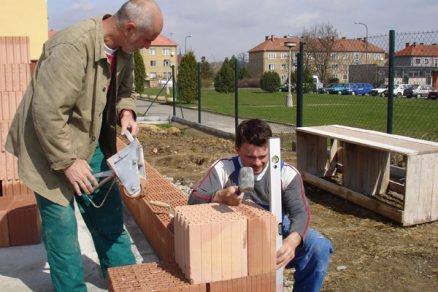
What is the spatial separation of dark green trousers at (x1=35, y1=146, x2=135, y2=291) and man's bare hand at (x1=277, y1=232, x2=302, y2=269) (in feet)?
3.70

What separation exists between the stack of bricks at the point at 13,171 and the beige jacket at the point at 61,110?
145 centimetres

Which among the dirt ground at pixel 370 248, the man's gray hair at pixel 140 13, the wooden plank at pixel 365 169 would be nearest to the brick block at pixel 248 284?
the man's gray hair at pixel 140 13

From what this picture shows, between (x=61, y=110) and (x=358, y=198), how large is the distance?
165 inches

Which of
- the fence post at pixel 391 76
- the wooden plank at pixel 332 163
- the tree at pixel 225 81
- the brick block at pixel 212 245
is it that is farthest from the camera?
the tree at pixel 225 81

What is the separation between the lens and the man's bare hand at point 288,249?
2445mm

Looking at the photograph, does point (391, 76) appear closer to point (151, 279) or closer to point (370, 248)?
point (370, 248)

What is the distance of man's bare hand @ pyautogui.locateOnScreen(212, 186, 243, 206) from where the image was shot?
241cm

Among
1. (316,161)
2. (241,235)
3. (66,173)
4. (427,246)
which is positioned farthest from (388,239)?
(66,173)

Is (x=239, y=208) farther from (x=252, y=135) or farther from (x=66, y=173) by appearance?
(x=66, y=173)

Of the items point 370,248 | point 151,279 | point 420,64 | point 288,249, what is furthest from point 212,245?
point 420,64

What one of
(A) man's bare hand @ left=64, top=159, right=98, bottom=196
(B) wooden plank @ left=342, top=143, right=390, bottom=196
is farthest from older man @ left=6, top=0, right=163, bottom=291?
(B) wooden plank @ left=342, top=143, right=390, bottom=196

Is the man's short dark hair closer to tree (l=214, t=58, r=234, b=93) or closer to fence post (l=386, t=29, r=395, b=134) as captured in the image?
fence post (l=386, t=29, r=395, b=134)

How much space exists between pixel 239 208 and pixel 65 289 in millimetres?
1097

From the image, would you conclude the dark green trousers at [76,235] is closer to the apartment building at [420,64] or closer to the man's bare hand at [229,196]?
the man's bare hand at [229,196]
